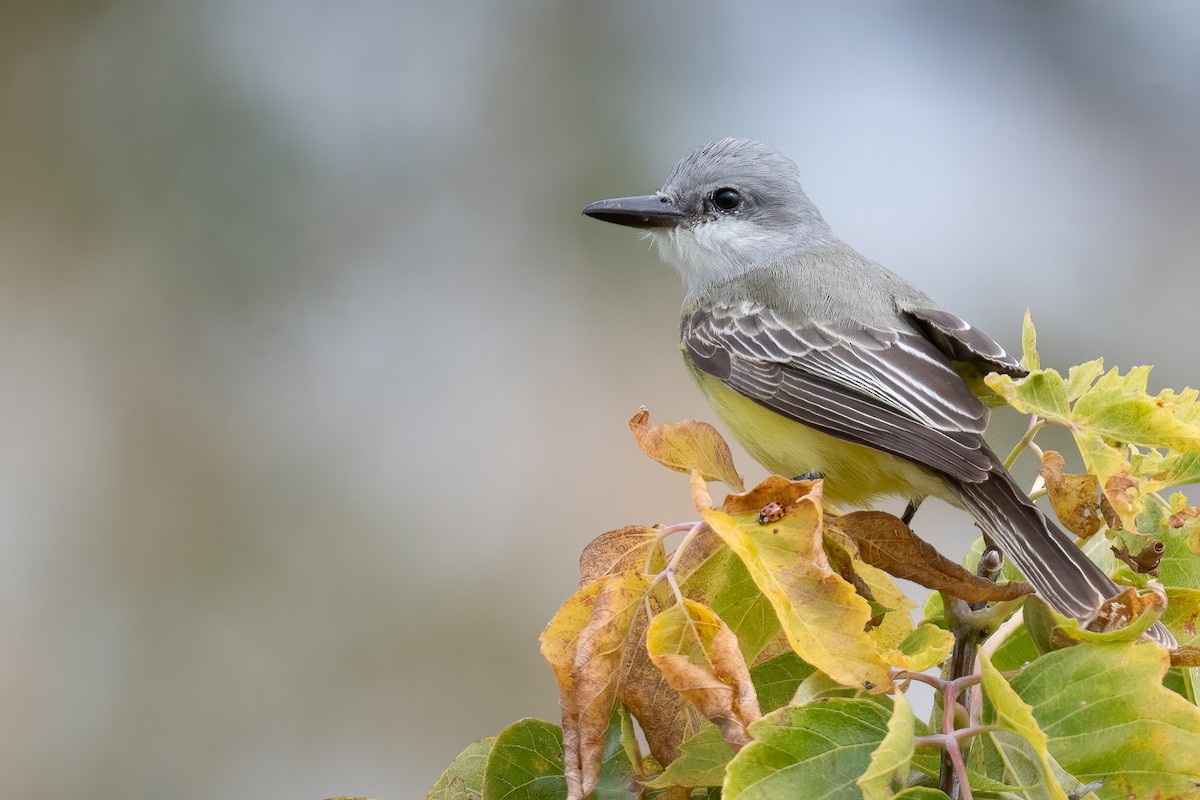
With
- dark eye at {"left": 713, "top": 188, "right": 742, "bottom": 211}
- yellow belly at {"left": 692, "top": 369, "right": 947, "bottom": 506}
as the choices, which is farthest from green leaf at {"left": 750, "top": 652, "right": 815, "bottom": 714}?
dark eye at {"left": 713, "top": 188, "right": 742, "bottom": 211}

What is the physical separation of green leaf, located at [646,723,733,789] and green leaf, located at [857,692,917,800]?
8.2 inches

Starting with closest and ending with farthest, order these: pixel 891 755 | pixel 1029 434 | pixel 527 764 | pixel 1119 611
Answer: pixel 891 755, pixel 1119 611, pixel 527 764, pixel 1029 434

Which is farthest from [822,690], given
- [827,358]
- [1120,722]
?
[827,358]

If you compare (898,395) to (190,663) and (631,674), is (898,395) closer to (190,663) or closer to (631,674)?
(631,674)

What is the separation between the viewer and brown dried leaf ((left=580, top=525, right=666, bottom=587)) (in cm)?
152

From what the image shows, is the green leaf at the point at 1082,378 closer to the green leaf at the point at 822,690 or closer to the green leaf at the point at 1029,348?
the green leaf at the point at 1029,348

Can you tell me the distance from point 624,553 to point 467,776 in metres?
0.41

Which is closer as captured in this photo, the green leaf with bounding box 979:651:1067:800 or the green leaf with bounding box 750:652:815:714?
the green leaf with bounding box 979:651:1067:800

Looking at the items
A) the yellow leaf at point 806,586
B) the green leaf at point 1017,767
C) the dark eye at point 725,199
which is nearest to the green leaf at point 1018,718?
the green leaf at point 1017,767

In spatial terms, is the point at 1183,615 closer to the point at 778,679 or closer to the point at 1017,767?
the point at 1017,767

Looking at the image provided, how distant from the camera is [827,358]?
9.20 feet

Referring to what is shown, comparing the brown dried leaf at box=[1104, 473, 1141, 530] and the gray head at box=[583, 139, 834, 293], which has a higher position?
the gray head at box=[583, 139, 834, 293]

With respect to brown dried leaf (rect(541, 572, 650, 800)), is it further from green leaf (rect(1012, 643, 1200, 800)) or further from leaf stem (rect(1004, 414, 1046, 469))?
leaf stem (rect(1004, 414, 1046, 469))

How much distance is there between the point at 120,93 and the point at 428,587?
3.67 metres
